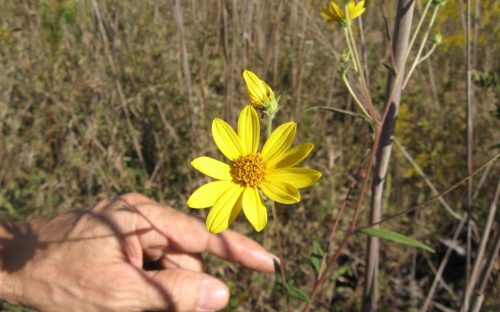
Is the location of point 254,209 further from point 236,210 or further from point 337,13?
point 337,13

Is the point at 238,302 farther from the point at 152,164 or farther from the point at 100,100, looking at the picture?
the point at 100,100

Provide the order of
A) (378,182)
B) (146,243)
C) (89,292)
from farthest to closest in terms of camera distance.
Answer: (146,243) < (89,292) < (378,182)

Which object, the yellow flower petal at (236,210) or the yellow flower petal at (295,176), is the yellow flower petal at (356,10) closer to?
the yellow flower petal at (295,176)

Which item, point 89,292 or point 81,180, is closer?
point 89,292

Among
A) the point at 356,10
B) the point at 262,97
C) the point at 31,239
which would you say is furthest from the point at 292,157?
the point at 31,239

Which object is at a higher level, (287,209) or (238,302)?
(287,209)

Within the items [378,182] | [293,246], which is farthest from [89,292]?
[293,246]
